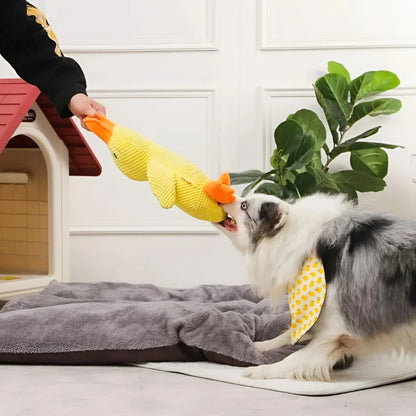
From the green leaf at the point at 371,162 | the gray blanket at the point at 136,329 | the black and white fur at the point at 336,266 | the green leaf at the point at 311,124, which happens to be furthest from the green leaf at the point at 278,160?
the black and white fur at the point at 336,266

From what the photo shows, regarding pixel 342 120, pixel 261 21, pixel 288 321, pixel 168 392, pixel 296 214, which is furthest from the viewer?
pixel 261 21

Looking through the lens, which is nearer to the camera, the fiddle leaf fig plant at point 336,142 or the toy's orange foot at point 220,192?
the toy's orange foot at point 220,192

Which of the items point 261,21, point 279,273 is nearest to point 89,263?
point 261,21

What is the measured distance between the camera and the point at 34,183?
3725mm

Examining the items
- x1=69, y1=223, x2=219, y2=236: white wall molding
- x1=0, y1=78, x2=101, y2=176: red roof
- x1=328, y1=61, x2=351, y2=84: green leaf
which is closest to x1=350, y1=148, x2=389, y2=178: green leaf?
x1=328, y1=61, x2=351, y2=84: green leaf

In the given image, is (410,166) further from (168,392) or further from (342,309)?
(168,392)

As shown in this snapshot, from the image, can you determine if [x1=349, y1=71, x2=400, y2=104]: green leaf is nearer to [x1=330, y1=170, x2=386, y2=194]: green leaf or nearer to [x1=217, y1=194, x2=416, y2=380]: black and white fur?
[x1=330, y1=170, x2=386, y2=194]: green leaf

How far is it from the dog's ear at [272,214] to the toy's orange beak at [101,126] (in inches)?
21.7

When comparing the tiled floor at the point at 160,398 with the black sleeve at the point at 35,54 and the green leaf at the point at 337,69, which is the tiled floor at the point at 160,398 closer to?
the black sleeve at the point at 35,54

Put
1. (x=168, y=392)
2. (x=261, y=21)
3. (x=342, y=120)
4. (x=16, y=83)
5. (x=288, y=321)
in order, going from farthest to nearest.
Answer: (x=261, y=21)
(x=342, y=120)
(x=16, y=83)
(x=288, y=321)
(x=168, y=392)

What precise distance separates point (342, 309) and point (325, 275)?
4.3 inches

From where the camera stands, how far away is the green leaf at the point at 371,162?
13.4 ft

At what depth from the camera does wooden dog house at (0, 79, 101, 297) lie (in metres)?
3.27

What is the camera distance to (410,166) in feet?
14.1
